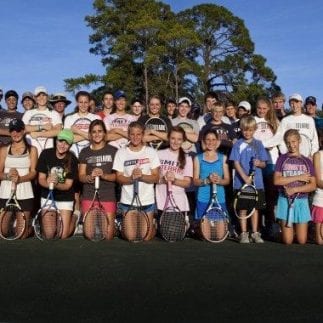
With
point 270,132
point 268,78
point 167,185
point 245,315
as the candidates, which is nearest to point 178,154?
point 167,185

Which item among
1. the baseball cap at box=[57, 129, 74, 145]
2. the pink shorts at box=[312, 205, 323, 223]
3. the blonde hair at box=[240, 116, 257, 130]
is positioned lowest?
the pink shorts at box=[312, 205, 323, 223]

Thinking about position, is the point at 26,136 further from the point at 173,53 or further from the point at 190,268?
the point at 173,53

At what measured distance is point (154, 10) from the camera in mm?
41156

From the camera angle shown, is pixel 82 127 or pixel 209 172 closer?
pixel 209 172

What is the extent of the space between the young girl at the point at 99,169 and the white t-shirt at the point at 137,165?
6.7 inches

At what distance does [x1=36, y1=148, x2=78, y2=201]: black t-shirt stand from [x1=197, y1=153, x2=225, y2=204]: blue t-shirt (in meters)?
2.00

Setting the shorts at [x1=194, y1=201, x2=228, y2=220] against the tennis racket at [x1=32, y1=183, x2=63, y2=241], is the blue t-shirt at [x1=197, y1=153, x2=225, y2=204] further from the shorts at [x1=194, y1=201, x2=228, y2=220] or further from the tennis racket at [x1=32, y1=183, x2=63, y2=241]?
the tennis racket at [x1=32, y1=183, x2=63, y2=241]

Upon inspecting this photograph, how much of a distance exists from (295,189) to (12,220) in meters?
4.34

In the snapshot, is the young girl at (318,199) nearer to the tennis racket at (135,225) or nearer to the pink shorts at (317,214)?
the pink shorts at (317,214)

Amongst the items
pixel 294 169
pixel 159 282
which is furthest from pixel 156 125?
pixel 159 282

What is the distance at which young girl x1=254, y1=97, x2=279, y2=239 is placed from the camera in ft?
31.3

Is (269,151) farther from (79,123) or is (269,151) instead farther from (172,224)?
(79,123)

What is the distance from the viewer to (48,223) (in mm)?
8617

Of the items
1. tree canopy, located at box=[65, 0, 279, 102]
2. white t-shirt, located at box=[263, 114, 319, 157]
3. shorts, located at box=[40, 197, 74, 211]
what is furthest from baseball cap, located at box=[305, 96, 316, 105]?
tree canopy, located at box=[65, 0, 279, 102]
